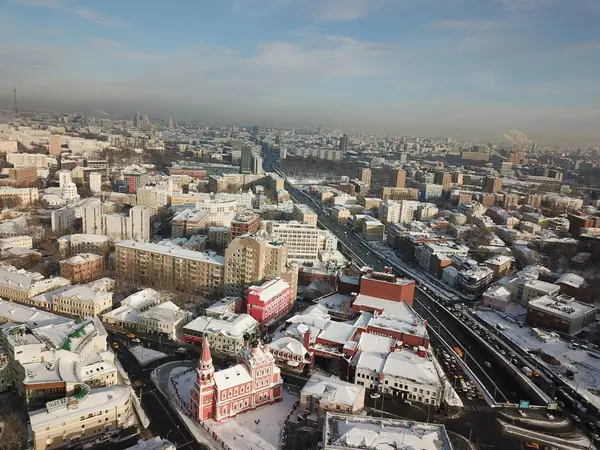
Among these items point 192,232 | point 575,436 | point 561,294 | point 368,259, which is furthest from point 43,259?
point 561,294

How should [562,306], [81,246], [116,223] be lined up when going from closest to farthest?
[562,306] < [81,246] < [116,223]

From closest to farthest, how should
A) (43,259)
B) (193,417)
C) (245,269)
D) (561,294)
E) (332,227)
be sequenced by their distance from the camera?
1. (193,417)
2. (245,269)
3. (561,294)
4. (43,259)
5. (332,227)

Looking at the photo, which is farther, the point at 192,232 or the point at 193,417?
the point at 192,232

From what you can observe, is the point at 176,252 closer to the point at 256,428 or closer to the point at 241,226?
the point at 241,226

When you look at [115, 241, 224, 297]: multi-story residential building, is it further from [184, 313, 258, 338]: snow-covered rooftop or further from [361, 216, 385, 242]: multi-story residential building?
[361, 216, 385, 242]: multi-story residential building

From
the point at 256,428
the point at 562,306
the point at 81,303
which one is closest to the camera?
the point at 256,428

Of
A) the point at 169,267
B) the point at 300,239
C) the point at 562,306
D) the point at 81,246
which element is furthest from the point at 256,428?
the point at 81,246

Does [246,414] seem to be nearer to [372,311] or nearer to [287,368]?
[287,368]
